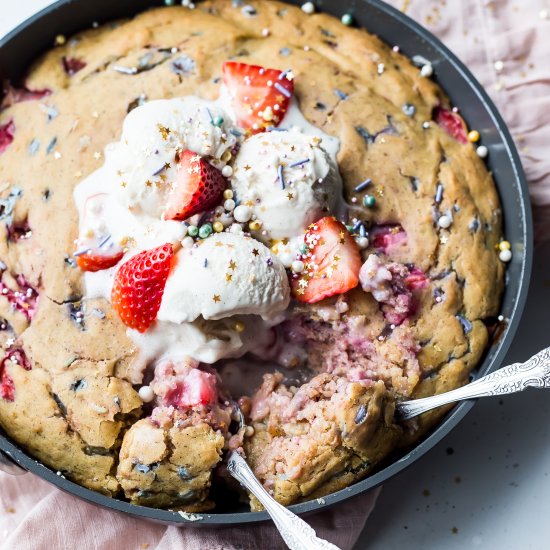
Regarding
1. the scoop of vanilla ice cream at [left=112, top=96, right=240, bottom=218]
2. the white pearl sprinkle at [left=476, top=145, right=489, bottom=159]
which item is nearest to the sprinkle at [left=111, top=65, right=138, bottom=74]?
the scoop of vanilla ice cream at [left=112, top=96, right=240, bottom=218]

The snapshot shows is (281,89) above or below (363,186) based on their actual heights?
above

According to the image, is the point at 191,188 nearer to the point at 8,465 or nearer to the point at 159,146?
the point at 159,146

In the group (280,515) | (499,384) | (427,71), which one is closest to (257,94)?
(427,71)

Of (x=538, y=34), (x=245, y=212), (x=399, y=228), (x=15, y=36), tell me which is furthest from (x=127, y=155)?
(x=538, y=34)

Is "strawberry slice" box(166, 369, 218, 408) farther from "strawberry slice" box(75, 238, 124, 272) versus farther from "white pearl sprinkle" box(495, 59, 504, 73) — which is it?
"white pearl sprinkle" box(495, 59, 504, 73)

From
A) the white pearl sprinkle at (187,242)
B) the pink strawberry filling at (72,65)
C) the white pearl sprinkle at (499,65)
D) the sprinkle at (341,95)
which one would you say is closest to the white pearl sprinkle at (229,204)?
the white pearl sprinkle at (187,242)

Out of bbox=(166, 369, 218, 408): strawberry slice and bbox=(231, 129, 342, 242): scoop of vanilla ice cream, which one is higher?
bbox=(231, 129, 342, 242): scoop of vanilla ice cream
